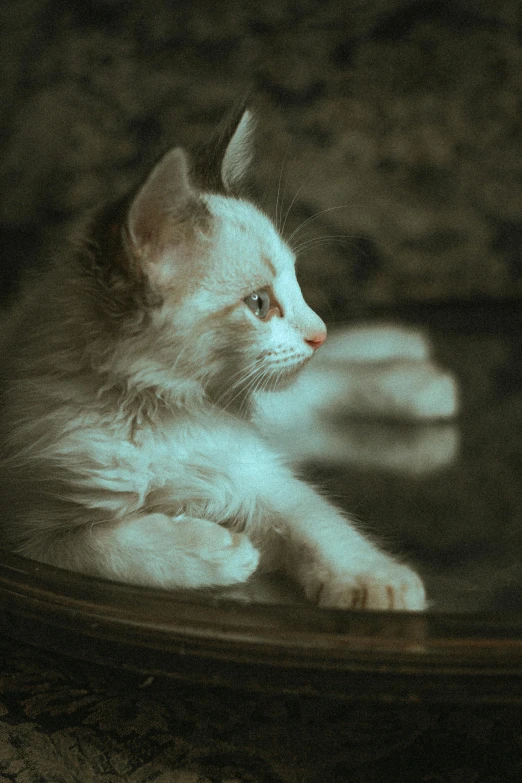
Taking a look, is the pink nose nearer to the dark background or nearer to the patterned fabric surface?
the dark background

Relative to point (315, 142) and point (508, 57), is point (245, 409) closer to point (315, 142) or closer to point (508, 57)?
point (315, 142)

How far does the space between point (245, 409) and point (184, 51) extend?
0.41m

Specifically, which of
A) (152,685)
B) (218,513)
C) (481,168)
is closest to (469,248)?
(481,168)

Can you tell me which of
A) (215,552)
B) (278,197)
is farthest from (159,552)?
(278,197)

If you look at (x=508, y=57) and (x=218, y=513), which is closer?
(x=218, y=513)

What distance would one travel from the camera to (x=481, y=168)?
87 centimetres

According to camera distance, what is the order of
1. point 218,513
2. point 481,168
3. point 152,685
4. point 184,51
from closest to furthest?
point 152,685 → point 218,513 → point 184,51 → point 481,168

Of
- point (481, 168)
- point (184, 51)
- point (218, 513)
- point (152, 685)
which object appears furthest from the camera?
point (481, 168)

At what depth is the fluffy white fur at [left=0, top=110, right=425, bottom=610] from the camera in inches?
17.0

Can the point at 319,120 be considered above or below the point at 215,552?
above

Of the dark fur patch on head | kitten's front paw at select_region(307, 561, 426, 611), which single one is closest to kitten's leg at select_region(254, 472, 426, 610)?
kitten's front paw at select_region(307, 561, 426, 611)

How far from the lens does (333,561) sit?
0.43 m

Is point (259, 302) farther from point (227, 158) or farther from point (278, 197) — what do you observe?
point (278, 197)

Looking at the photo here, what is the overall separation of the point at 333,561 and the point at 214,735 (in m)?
0.14
